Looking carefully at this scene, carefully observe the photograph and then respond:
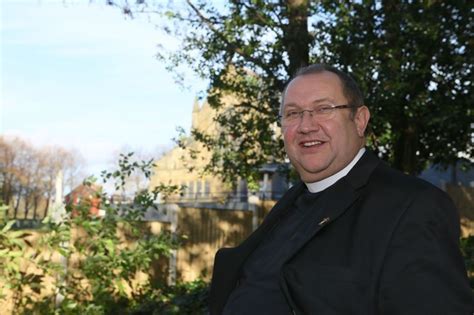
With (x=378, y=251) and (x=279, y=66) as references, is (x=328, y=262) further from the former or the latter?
(x=279, y=66)

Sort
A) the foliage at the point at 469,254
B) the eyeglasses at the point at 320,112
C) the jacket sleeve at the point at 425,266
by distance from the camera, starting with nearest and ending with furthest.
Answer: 1. the jacket sleeve at the point at 425,266
2. the eyeglasses at the point at 320,112
3. the foliage at the point at 469,254

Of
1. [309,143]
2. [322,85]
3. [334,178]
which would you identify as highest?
[322,85]

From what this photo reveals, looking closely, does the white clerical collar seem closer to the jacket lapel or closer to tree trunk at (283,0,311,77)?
the jacket lapel

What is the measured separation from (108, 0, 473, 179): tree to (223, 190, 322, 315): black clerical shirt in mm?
7834

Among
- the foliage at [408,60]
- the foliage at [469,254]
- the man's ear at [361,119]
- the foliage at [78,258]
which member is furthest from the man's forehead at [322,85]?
the foliage at [408,60]

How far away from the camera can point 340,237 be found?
2504 mm

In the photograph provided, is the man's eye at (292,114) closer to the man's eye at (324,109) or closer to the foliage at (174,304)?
the man's eye at (324,109)

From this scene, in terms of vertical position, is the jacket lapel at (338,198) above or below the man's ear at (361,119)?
below

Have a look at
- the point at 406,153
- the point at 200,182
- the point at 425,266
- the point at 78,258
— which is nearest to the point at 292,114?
the point at 425,266

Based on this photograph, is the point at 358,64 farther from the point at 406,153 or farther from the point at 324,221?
the point at 324,221

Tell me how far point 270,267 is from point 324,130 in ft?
2.16

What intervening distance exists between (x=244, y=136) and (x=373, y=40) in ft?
10.8

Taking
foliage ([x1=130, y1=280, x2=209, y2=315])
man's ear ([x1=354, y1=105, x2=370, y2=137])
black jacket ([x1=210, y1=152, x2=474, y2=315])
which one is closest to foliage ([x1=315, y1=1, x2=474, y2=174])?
foliage ([x1=130, y1=280, x2=209, y2=315])

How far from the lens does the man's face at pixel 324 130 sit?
291 centimetres
